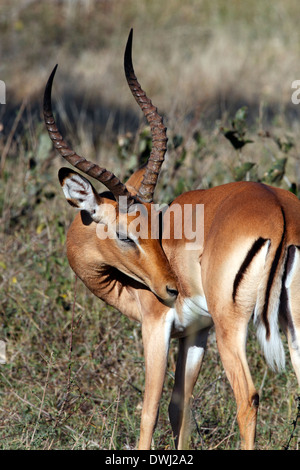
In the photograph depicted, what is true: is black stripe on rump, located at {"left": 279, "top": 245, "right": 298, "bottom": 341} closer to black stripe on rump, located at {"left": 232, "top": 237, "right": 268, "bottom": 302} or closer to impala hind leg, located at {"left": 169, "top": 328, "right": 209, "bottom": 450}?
black stripe on rump, located at {"left": 232, "top": 237, "right": 268, "bottom": 302}

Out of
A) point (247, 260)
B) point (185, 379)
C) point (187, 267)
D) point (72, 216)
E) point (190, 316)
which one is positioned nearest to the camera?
point (247, 260)

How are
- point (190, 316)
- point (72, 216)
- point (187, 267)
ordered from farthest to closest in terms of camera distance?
point (72, 216) < point (190, 316) < point (187, 267)

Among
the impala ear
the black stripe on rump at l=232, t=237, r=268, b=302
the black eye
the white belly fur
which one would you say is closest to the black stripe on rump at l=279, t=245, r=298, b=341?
the black stripe on rump at l=232, t=237, r=268, b=302

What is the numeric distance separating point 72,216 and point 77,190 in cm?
206

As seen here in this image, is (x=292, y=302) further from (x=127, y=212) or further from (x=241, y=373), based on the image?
Answer: (x=127, y=212)

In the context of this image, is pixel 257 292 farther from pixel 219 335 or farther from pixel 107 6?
pixel 107 6

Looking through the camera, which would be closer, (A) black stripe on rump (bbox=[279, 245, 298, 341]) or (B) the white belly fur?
(A) black stripe on rump (bbox=[279, 245, 298, 341])

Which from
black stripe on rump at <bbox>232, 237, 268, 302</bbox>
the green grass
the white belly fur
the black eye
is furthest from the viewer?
the green grass

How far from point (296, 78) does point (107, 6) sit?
19.9ft

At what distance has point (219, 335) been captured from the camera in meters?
2.87

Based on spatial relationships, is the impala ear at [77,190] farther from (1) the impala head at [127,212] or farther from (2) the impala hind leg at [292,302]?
(2) the impala hind leg at [292,302]

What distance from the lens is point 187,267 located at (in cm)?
327

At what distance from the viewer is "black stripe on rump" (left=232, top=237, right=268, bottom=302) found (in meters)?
2.80

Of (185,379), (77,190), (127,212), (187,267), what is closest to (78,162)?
(77,190)
